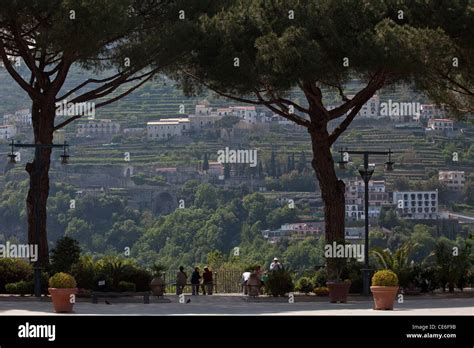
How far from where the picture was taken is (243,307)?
25.8m

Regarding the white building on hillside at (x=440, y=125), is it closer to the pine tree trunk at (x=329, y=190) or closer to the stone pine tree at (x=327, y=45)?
Result: the pine tree trunk at (x=329, y=190)

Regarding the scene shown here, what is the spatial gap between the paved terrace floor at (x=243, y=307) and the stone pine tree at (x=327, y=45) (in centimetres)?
249

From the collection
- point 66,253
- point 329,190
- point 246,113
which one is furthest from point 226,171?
point 66,253

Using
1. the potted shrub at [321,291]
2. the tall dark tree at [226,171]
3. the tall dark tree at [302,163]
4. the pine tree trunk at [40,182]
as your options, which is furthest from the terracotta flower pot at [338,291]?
the tall dark tree at [226,171]

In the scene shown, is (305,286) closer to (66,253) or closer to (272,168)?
(66,253)

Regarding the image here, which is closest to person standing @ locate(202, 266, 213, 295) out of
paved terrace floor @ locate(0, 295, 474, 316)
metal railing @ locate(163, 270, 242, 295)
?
metal railing @ locate(163, 270, 242, 295)

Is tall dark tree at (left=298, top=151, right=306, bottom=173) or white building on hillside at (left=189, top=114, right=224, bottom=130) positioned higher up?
white building on hillside at (left=189, top=114, right=224, bottom=130)

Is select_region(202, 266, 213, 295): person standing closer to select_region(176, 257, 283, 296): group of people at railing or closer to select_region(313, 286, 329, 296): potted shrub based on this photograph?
select_region(176, 257, 283, 296): group of people at railing

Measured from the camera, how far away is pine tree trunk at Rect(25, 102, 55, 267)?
1145 inches

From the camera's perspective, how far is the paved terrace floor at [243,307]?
23.2 metres

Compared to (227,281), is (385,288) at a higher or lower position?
higher

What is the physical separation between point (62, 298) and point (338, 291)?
7000mm

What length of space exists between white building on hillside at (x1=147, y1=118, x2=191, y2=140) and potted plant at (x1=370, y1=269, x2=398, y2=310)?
97.1m

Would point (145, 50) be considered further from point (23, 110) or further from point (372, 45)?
point (23, 110)
